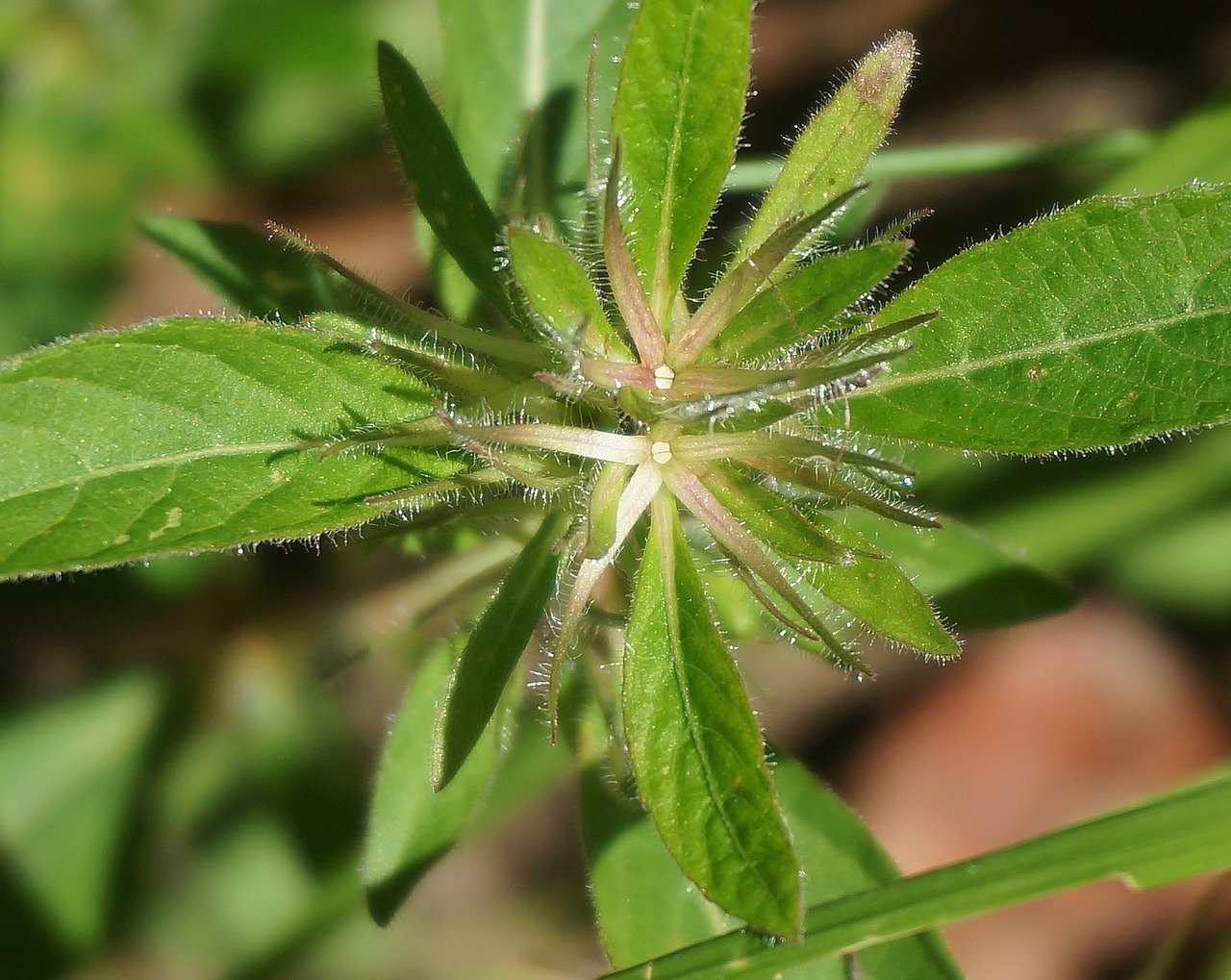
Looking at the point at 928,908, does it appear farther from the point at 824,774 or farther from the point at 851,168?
the point at 824,774

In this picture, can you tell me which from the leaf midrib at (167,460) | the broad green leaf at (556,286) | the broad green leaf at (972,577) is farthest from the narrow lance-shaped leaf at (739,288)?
the broad green leaf at (972,577)

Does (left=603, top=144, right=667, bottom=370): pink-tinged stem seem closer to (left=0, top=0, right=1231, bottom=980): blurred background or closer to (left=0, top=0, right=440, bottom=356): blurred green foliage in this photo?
(left=0, top=0, right=1231, bottom=980): blurred background


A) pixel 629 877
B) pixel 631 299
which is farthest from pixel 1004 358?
pixel 629 877

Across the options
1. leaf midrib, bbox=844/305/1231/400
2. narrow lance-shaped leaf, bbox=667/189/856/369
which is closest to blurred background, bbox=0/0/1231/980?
leaf midrib, bbox=844/305/1231/400

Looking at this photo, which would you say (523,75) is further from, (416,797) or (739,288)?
(416,797)

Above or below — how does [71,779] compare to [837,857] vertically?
above

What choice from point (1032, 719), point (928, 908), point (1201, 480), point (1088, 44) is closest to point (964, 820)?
point (1032, 719)

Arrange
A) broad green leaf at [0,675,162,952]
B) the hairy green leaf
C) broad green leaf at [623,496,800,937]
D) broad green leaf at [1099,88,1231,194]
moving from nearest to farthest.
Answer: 1. broad green leaf at [623,496,800,937]
2. the hairy green leaf
3. broad green leaf at [1099,88,1231,194]
4. broad green leaf at [0,675,162,952]
